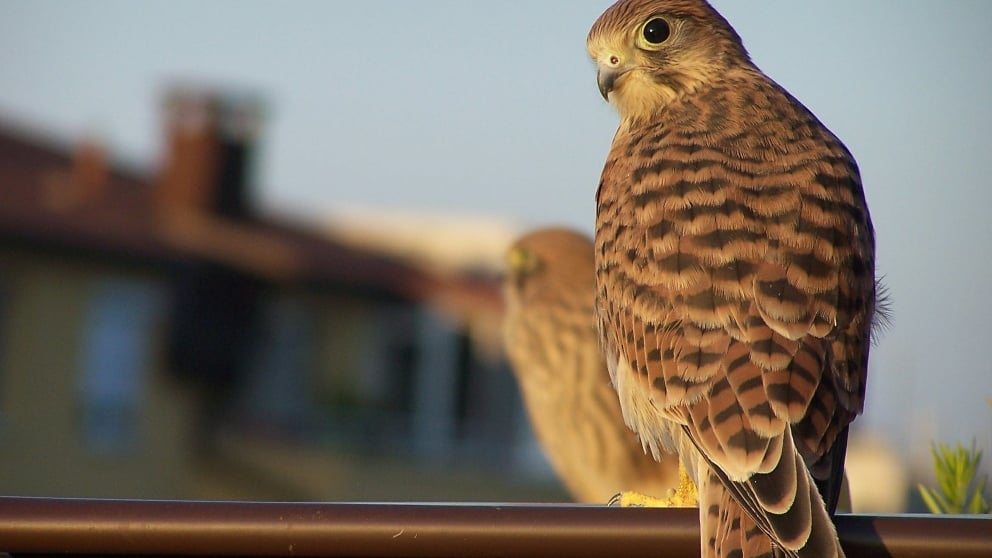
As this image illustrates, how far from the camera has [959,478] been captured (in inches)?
90.9

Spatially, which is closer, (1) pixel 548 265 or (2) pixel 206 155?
(1) pixel 548 265

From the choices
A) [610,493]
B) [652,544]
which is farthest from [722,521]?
[610,493]

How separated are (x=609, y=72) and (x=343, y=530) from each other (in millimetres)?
1745

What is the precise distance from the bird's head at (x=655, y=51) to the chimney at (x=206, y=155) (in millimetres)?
14755

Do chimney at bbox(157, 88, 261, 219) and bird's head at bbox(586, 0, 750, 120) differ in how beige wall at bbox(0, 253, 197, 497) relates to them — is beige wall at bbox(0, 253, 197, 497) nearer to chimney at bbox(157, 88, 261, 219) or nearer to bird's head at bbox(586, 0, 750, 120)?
chimney at bbox(157, 88, 261, 219)

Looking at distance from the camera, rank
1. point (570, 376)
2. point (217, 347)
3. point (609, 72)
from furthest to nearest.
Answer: point (217, 347)
point (570, 376)
point (609, 72)

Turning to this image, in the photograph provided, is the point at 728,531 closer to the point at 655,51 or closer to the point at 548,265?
the point at 655,51

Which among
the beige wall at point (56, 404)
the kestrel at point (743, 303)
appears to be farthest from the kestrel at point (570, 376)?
the beige wall at point (56, 404)

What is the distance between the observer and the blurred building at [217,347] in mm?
14969

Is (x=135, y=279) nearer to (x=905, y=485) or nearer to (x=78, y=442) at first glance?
(x=78, y=442)

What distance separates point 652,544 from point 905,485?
1671 cm

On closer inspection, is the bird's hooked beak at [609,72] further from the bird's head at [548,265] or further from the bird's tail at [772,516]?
the bird's head at [548,265]

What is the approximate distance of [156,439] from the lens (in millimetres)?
15750

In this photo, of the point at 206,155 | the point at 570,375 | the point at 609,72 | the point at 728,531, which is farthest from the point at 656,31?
the point at 206,155
